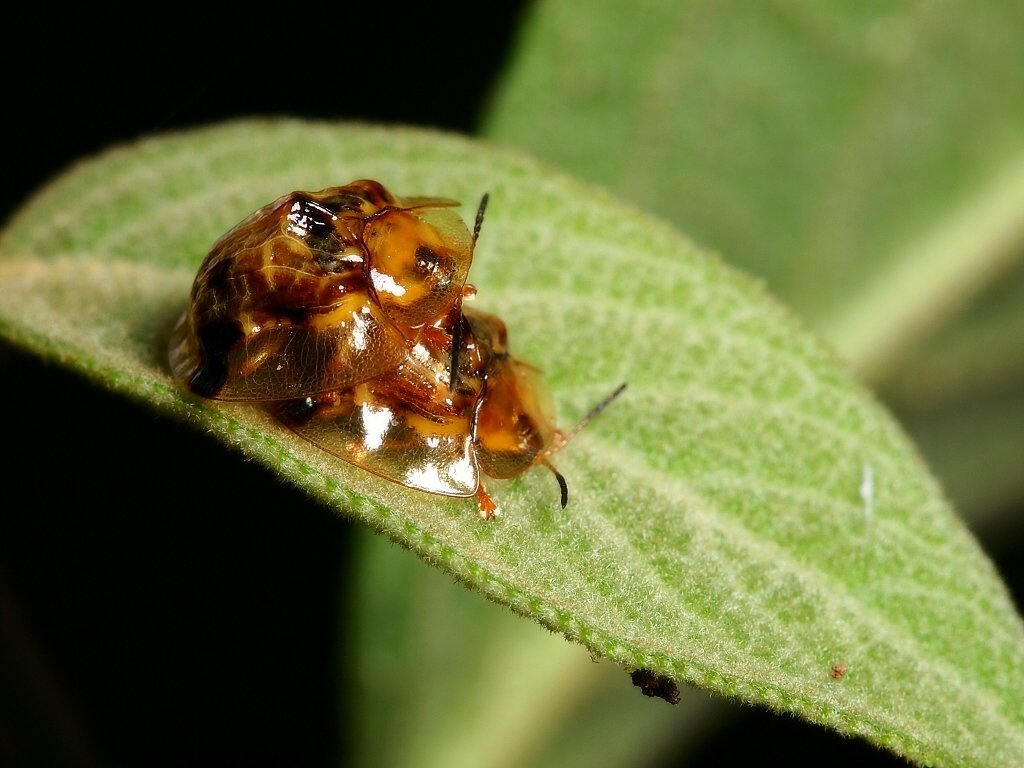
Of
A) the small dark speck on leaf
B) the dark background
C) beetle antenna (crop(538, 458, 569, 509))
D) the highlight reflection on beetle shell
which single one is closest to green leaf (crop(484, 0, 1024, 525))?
the dark background

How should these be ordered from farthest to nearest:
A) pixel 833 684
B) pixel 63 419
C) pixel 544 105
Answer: pixel 544 105 < pixel 63 419 < pixel 833 684

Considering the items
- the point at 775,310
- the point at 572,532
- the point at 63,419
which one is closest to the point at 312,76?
the point at 63,419

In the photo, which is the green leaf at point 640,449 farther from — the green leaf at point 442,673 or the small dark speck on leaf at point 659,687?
the green leaf at point 442,673

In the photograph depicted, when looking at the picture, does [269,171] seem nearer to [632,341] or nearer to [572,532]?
[632,341]

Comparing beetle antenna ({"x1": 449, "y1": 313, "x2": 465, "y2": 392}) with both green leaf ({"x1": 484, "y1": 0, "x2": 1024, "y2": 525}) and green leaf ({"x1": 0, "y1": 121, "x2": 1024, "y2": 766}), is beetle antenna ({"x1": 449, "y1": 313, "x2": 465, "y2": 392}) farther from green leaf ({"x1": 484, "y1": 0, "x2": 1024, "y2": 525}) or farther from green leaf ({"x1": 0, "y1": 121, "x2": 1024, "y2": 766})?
green leaf ({"x1": 484, "y1": 0, "x2": 1024, "y2": 525})

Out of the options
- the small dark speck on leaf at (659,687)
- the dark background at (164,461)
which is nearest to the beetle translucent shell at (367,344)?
the small dark speck on leaf at (659,687)
